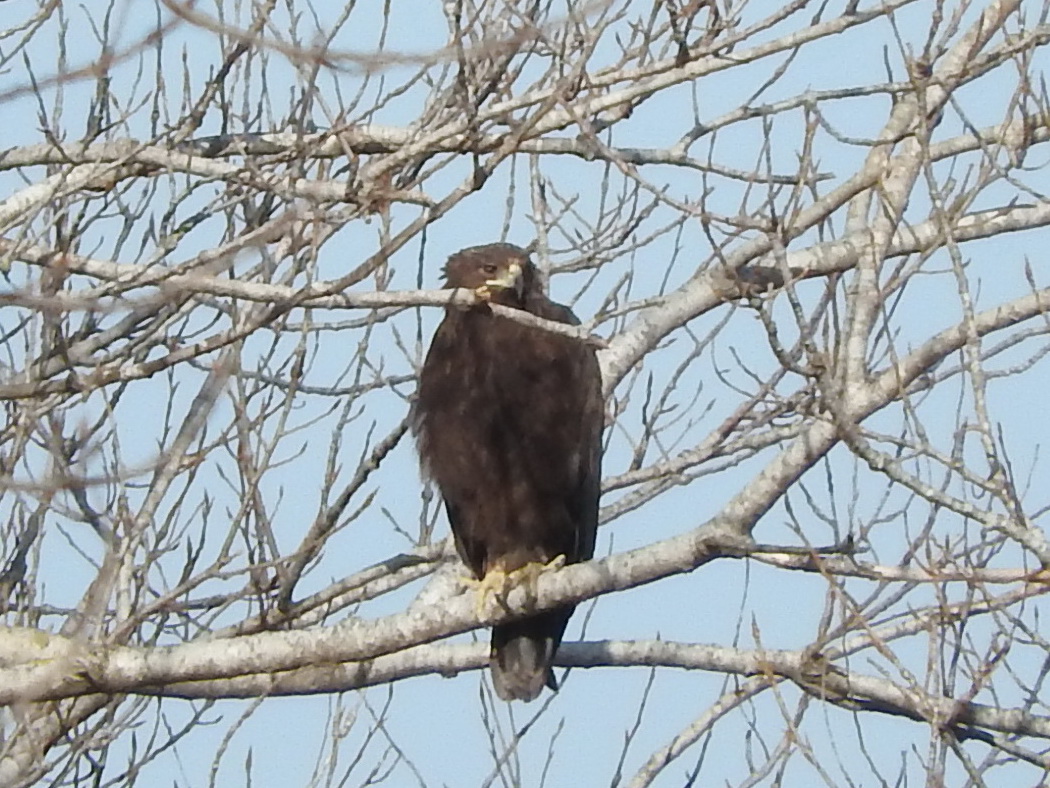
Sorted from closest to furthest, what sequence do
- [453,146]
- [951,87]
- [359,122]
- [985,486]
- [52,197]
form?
[985,486] < [52,197] < [453,146] < [359,122] < [951,87]

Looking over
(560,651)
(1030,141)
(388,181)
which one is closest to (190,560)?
(560,651)

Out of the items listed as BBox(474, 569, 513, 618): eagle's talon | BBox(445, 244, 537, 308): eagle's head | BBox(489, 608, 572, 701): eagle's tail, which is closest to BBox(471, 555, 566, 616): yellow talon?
BBox(474, 569, 513, 618): eagle's talon

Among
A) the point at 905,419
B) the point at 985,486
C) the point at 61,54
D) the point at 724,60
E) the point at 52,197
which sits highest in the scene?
the point at 61,54

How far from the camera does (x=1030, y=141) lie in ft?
15.0

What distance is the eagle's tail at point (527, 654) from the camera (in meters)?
5.42

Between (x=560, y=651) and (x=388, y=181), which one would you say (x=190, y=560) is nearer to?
(x=560, y=651)

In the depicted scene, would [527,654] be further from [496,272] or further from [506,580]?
[496,272]

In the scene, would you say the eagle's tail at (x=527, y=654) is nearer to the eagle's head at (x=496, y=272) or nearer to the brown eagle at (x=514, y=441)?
the brown eagle at (x=514, y=441)

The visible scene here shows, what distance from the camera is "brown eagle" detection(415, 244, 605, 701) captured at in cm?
536

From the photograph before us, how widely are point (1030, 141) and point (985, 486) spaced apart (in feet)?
5.53

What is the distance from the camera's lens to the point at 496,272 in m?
5.70

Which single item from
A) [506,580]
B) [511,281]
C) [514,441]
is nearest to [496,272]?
[511,281]

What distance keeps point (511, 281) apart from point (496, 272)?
0.62 feet

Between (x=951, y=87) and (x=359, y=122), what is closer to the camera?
(x=359, y=122)
